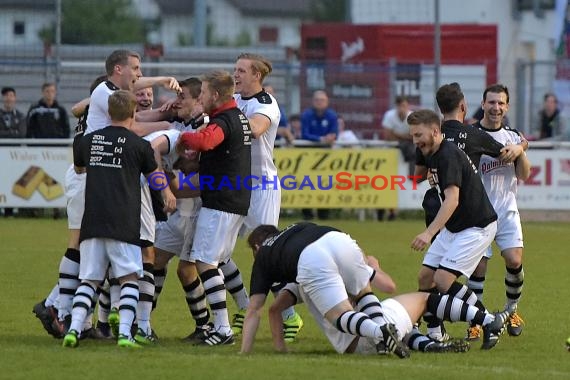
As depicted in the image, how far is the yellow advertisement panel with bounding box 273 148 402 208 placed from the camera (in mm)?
21656

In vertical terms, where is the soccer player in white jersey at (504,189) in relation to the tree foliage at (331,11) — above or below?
below

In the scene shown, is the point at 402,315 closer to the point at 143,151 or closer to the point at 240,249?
the point at 143,151

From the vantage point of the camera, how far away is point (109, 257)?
9828 millimetres

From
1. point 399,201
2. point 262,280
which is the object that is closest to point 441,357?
point 262,280

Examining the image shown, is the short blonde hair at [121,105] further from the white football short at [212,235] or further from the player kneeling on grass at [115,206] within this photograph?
the white football short at [212,235]

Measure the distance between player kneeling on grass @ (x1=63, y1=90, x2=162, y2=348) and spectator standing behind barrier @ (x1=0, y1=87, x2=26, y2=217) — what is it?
12.5m

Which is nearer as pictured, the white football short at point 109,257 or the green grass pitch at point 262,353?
the green grass pitch at point 262,353

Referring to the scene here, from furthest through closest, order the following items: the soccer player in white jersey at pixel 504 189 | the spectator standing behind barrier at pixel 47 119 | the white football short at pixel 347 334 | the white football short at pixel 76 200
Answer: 1. the spectator standing behind barrier at pixel 47 119
2. the soccer player in white jersey at pixel 504 189
3. the white football short at pixel 76 200
4. the white football short at pixel 347 334

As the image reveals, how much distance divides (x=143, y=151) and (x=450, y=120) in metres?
2.44

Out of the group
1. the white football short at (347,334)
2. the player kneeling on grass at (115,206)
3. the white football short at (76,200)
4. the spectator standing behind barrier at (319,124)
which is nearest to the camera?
the white football short at (347,334)

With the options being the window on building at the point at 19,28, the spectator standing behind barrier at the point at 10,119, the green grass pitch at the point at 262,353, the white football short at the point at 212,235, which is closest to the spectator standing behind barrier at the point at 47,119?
the spectator standing behind barrier at the point at 10,119

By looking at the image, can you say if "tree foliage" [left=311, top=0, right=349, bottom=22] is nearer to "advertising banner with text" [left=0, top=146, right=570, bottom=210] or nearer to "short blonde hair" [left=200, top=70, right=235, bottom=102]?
"advertising banner with text" [left=0, top=146, right=570, bottom=210]

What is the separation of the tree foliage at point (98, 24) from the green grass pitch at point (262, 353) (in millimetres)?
14754

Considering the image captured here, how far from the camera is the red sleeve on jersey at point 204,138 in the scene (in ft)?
32.1
